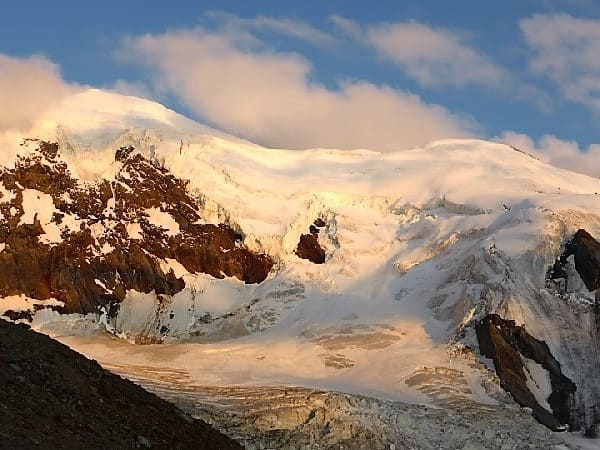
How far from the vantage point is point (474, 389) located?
5594cm

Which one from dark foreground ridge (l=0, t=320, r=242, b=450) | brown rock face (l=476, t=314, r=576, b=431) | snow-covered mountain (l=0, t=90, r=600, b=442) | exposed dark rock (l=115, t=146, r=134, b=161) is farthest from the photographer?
exposed dark rock (l=115, t=146, r=134, b=161)

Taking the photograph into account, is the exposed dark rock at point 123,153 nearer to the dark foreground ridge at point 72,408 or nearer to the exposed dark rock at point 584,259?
the exposed dark rock at point 584,259

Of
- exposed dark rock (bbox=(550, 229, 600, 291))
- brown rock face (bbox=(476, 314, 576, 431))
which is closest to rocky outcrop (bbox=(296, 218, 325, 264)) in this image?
exposed dark rock (bbox=(550, 229, 600, 291))

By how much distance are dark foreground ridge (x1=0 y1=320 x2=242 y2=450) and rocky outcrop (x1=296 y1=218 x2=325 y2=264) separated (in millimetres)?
63421

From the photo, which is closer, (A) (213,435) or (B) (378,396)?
(A) (213,435)

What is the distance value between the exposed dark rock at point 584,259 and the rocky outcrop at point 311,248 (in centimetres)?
2561

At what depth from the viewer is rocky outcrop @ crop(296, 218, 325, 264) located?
84938mm

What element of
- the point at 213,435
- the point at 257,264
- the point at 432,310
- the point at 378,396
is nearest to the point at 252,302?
the point at 257,264

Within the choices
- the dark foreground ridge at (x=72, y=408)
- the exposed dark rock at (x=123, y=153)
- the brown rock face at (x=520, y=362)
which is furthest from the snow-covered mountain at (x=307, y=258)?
the dark foreground ridge at (x=72, y=408)

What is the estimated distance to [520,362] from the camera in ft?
194

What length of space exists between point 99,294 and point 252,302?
15464 mm

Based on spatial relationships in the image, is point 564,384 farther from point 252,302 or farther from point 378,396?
point 252,302

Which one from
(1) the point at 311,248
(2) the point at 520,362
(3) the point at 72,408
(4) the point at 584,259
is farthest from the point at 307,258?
(3) the point at 72,408

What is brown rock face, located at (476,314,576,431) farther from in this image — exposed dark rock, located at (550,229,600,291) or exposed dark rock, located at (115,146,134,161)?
exposed dark rock, located at (115,146,134,161)
